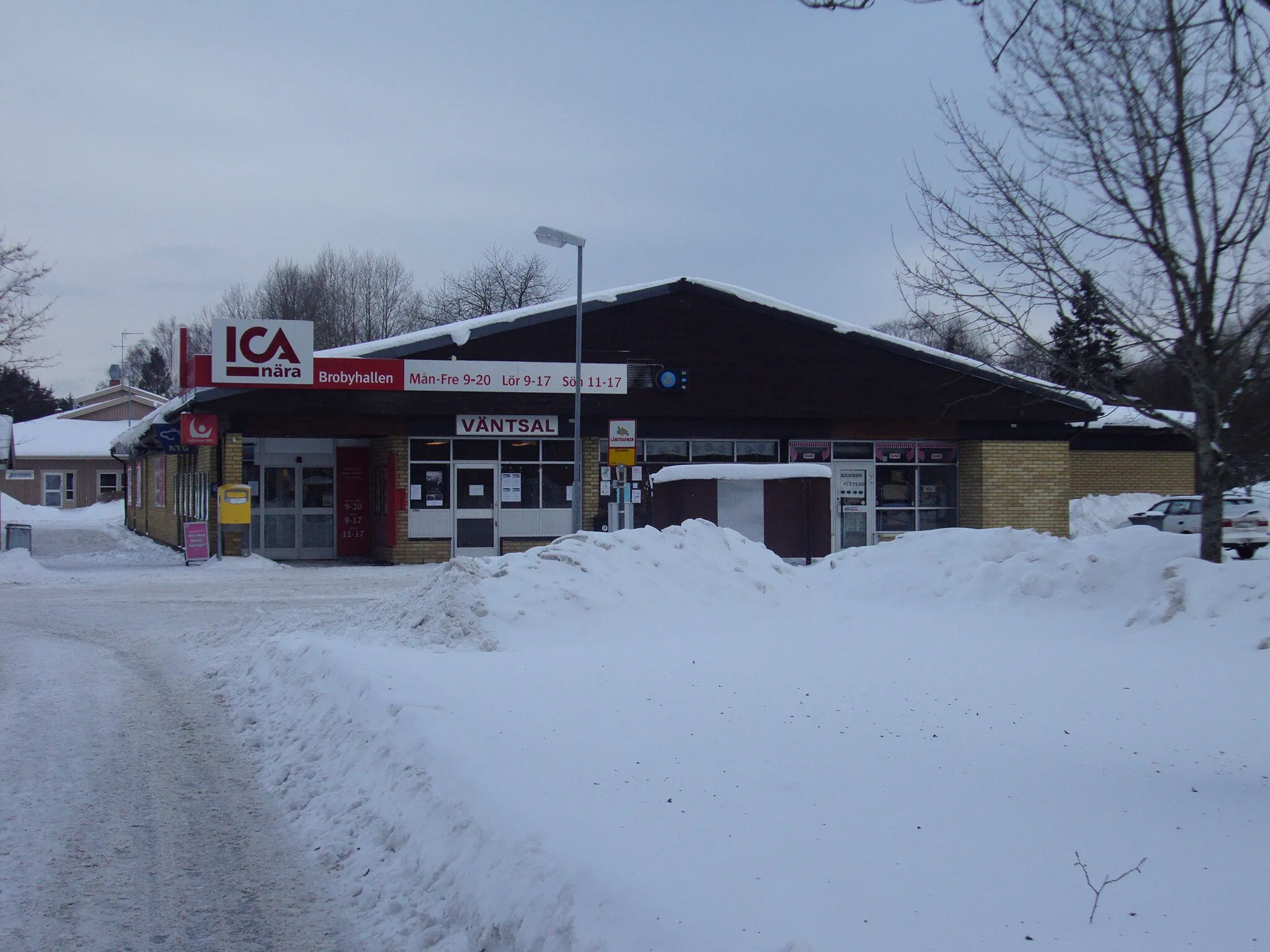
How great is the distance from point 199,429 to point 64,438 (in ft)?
155

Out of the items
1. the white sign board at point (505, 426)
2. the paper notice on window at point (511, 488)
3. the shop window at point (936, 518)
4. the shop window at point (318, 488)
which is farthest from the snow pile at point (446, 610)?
the shop window at point (936, 518)

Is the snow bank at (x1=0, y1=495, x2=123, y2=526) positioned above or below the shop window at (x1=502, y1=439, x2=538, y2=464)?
below

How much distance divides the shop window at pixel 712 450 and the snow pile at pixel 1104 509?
12.8 metres

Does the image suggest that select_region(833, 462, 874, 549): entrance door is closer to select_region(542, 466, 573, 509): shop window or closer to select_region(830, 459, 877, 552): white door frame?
select_region(830, 459, 877, 552): white door frame

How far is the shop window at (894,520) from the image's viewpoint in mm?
28781

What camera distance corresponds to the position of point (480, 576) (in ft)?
37.4

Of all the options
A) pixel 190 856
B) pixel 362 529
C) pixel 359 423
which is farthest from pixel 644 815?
pixel 362 529

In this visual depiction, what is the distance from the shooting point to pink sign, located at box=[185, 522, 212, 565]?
2464 cm

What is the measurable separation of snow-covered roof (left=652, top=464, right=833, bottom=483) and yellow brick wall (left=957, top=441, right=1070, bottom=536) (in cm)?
1012

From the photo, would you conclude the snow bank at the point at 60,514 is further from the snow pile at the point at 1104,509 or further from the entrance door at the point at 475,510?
the snow pile at the point at 1104,509

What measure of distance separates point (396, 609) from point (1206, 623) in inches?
298

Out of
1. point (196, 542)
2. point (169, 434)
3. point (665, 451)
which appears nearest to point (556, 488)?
point (665, 451)

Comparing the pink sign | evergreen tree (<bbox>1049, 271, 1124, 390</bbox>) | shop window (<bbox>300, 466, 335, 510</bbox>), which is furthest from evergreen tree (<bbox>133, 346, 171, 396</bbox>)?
evergreen tree (<bbox>1049, 271, 1124, 390</bbox>)

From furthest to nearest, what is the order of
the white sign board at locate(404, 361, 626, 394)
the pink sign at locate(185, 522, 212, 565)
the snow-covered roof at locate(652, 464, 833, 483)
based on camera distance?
1. the white sign board at locate(404, 361, 626, 394)
2. the pink sign at locate(185, 522, 212, 565)
3. the snow-covered roof at locate(652, 464, 833, 483)
